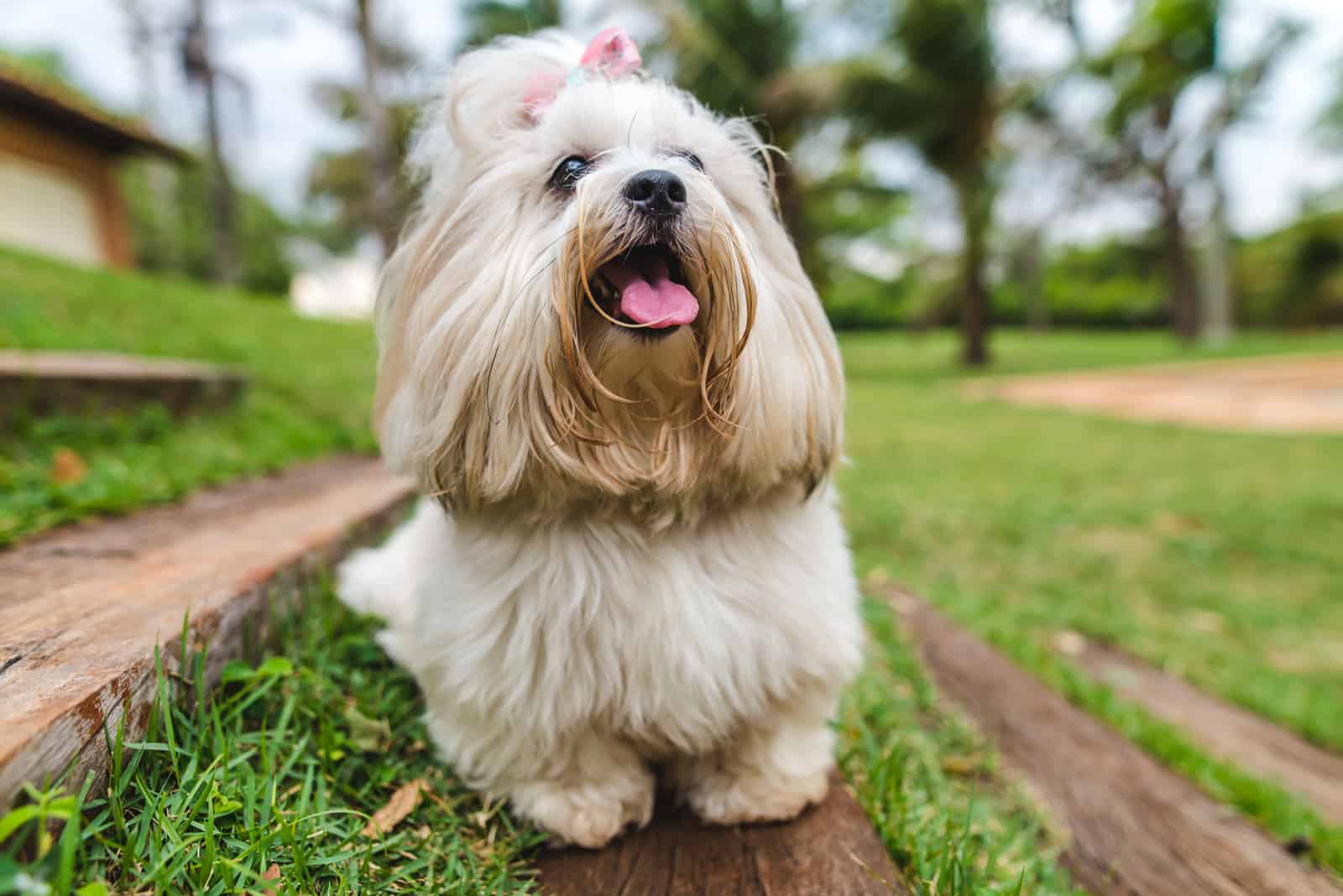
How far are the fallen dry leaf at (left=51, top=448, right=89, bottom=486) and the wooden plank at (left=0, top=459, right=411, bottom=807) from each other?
0.38 metres

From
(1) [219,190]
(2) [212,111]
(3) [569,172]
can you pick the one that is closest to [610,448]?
(3) [569,172]

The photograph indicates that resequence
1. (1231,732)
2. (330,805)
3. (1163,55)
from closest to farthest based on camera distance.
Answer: (330,805) < (1231,732) < (1163,55)

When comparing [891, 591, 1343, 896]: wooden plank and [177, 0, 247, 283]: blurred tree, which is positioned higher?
[177, 0, 247, 283]: blurred tree

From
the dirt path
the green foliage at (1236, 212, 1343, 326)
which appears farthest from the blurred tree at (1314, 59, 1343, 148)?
the dirt path

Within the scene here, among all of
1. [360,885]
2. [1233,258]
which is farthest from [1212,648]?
[1233,258]

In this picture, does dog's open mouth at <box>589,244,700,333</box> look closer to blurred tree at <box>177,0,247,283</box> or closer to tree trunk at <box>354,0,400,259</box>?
tree trunk at <box>354,0,400,259</box>

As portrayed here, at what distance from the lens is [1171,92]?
61.8 feet

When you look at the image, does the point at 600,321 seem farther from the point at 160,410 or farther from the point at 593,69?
the point at 160,410

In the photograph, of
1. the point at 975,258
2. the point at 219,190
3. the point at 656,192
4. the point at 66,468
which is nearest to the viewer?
the point at 656,192

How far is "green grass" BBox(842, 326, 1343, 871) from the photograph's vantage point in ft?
10.8

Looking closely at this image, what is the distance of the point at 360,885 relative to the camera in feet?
4.14

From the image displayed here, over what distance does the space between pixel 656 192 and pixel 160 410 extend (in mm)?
3354

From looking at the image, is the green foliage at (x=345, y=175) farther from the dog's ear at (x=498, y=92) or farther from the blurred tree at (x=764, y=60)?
the dog's ear at (x=498, y=92)

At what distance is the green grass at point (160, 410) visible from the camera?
2.56 metres
